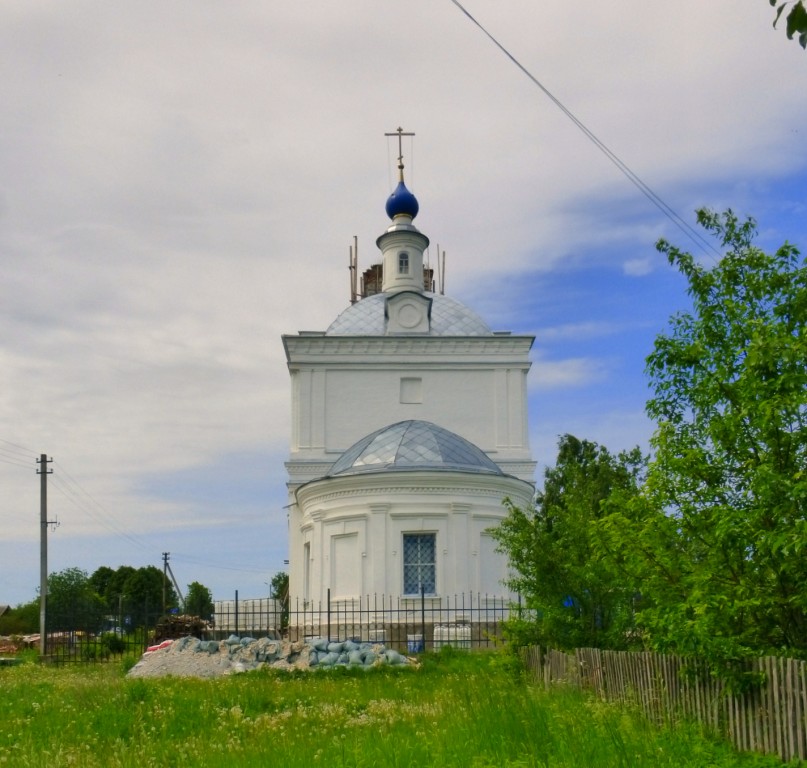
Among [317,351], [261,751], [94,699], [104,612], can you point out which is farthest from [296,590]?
[261,751]

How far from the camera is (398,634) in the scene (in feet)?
78.2

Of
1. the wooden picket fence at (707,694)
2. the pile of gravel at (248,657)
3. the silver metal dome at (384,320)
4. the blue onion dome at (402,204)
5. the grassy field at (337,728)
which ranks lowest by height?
the pile of gravel at (248,657)

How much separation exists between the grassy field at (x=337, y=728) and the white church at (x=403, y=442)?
10.8 meters

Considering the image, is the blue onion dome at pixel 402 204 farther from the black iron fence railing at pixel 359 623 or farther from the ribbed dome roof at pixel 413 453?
the black iron fence railing at pixel 359 623

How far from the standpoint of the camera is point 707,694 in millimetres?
8602

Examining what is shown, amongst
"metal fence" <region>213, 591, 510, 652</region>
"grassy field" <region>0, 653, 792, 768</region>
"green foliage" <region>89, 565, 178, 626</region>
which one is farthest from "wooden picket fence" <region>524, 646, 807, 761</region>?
"green foliage" <region>89, 565, 178, 626</region>

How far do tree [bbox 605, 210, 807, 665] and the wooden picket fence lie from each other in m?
0.33

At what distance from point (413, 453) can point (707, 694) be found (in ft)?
59.6

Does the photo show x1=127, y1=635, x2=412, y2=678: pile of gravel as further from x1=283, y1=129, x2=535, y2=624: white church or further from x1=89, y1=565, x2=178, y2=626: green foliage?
x1=89, y1=565, x2=178, y2=626: green foliage

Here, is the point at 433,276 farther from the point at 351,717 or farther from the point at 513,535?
the point at 351,717

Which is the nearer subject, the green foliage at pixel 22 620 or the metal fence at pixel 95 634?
the metal fence at pixel 95 634

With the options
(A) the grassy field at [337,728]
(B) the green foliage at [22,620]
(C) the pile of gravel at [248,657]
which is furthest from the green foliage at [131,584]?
(A) the grassy field at [337,728]

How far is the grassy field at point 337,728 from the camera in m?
7.50

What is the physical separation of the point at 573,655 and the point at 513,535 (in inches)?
77.7
